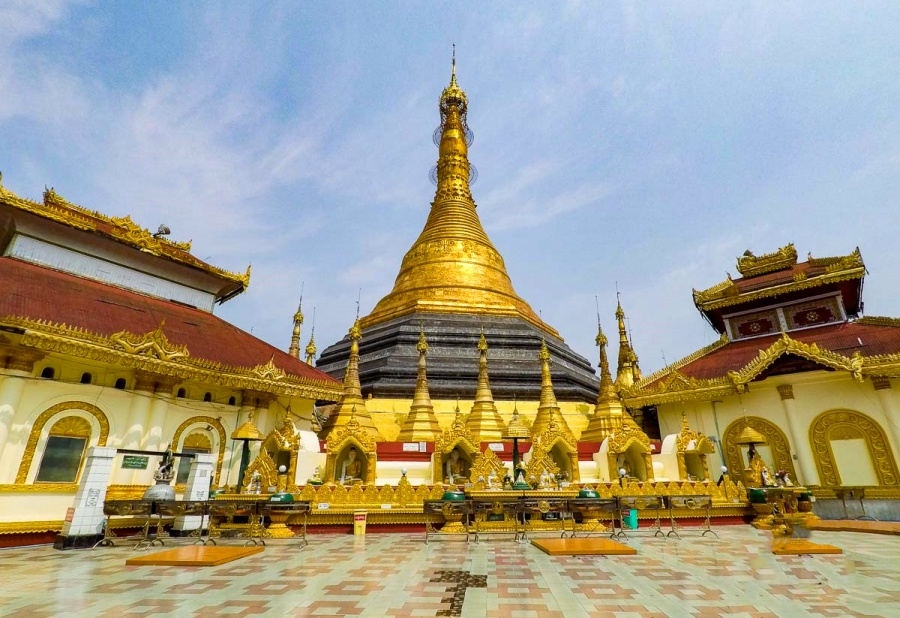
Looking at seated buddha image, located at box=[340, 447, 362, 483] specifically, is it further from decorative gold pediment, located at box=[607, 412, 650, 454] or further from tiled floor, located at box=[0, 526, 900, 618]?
decorative gold pediment, located at box=[607, 412, 650, 454]

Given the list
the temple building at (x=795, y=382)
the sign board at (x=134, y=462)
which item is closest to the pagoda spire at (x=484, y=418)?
the temple building at (x=795, y=382)

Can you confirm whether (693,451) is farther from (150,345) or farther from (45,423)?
(45,423)

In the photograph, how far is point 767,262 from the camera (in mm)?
22625

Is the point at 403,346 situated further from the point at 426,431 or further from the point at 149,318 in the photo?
the point at 149,318

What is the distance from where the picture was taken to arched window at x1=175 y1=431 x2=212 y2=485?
13.1 metres

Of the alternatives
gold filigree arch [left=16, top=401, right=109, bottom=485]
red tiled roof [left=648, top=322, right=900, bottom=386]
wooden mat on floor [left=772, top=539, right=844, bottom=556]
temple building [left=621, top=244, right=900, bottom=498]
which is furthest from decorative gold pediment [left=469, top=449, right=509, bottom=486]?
red tiled roof [left=648, top=322, right=900, bottom=386]

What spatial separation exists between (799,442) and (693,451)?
403 cm

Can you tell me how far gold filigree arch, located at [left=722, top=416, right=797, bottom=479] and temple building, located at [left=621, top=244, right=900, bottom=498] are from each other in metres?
0.04

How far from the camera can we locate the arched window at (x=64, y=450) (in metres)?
10.8

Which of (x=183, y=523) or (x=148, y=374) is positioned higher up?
(x=148, y=374)

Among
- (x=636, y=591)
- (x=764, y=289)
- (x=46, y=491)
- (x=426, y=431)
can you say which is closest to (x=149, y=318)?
(x=46, y=491)

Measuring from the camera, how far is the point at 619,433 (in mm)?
15617

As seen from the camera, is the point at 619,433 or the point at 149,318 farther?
the point at 619,433

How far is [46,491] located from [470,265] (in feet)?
72.0
